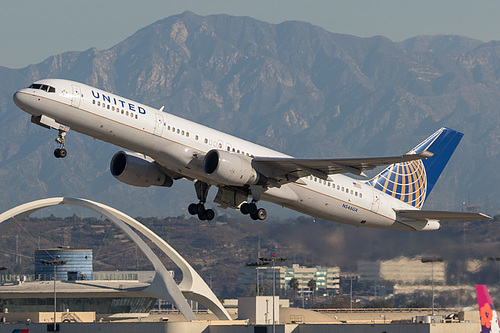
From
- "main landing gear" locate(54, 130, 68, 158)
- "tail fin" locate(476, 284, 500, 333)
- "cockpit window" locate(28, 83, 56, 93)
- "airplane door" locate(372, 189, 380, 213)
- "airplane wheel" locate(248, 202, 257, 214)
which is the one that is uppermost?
"cockpit window" locate(28, 83, 56, 93)

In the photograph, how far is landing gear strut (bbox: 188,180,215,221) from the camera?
56.5 meters

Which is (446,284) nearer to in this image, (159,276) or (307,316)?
(307,316)

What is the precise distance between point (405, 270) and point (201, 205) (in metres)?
16.4

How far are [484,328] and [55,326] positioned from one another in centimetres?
4174

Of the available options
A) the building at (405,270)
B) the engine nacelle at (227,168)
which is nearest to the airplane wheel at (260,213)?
the engine nacelle at (227,168)

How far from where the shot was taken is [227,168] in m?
51.2

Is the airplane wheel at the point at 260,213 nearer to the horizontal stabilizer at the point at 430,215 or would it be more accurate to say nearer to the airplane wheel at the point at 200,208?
the airplane wheel at the point at 200,208

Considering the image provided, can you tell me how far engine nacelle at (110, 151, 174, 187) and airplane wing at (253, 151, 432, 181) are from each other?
21.4 ft

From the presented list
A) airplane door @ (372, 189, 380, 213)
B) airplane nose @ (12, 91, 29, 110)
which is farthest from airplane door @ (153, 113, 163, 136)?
airplane door @ (372, 189, 380, 213)

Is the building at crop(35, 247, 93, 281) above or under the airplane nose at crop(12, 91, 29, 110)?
under

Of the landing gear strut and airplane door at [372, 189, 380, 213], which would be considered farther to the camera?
airplane door at [372, 189, 380, 213]

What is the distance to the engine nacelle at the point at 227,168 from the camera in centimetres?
5094

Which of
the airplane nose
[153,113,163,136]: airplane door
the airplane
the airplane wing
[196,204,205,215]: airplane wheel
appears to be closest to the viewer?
the airplane nose

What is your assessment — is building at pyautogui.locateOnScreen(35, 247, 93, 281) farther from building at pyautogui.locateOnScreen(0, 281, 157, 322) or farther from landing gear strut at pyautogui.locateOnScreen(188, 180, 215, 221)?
landing gear strut at pyautogui.locateOnScreen(188, 180, 215, 221)
